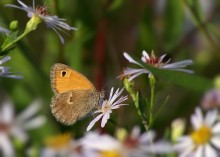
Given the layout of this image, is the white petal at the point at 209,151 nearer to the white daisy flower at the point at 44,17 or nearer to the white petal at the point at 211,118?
the white petal at the point at 211,118

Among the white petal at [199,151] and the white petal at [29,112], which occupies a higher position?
the white petal at [29,112]

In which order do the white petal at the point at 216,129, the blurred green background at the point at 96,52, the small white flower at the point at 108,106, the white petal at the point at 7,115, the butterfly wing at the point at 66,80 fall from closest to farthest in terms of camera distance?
1. the small white flower at the point at 108,106
2. the butterfly wing at the point at 66,80
3. the white petal at the point at 216,129
4. the white petal at the point at 7,115
5. the blurred green background at the point at 96,52

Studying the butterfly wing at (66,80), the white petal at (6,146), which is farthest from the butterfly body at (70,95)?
the white petal at (6,146)

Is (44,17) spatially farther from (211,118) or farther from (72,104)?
(211,118)

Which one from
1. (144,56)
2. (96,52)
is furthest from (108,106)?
(96,52)

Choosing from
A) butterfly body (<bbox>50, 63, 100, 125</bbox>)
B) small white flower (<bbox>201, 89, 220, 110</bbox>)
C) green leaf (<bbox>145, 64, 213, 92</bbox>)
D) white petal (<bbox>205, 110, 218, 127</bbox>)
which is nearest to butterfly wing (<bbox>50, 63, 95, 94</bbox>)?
butterfly body (<bbox>50, 63, 100, 125</bbox>)

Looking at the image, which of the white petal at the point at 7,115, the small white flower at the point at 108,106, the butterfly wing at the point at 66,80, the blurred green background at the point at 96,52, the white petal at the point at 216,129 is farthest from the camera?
the blurred green background at the point at 96,52
